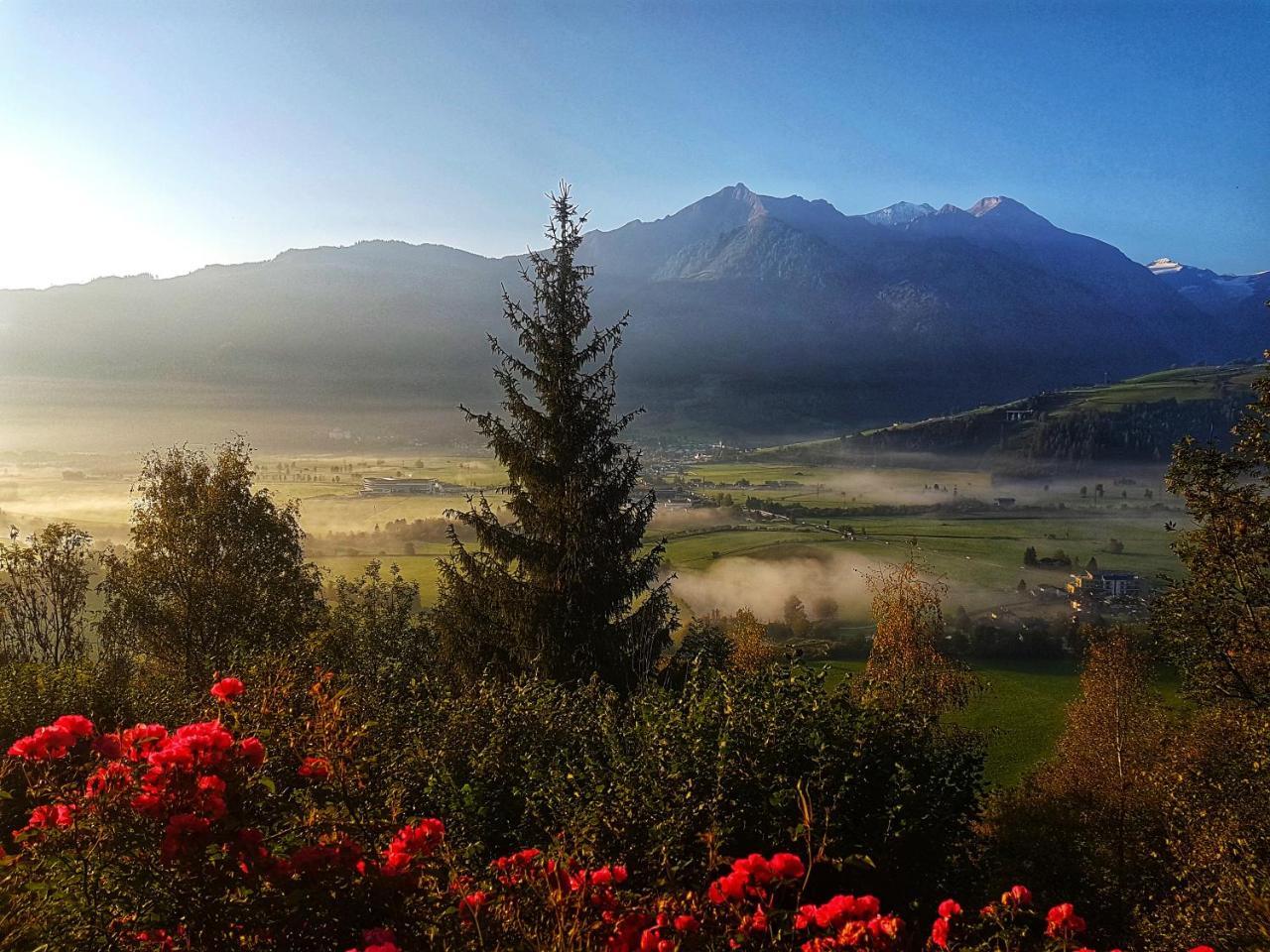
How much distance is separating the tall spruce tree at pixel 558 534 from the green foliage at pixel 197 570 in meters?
4.81

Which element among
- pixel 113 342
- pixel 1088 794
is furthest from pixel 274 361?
pixel 1088 794

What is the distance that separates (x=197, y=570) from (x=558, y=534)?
908 cm

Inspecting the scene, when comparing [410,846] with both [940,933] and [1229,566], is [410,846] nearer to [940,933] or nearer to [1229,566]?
[940,933]

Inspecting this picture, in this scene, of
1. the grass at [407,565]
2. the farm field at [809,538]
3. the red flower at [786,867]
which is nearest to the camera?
the red flower at [786,867]

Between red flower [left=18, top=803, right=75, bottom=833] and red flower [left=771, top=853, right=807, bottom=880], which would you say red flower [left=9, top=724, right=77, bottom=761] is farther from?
red flower [left=771, top=853, right=807, bottom=880]

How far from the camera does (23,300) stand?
182 metres

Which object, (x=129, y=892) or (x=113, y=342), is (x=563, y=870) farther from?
(x=113, y=342)

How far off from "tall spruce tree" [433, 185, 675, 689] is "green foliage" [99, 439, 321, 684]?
190 inches

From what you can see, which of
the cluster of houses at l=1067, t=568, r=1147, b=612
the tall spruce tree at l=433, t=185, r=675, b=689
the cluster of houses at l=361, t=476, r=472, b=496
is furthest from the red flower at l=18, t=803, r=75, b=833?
the cluster of houses at l=361, t=476, r=472, b=496

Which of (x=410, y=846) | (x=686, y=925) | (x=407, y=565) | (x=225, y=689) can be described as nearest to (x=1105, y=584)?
(x=407, y=565)

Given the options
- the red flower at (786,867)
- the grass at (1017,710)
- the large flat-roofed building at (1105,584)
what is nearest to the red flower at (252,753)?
the red flower at (786,867)

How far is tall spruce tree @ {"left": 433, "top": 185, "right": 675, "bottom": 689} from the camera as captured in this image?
52.7ft

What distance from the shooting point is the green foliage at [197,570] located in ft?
54.9

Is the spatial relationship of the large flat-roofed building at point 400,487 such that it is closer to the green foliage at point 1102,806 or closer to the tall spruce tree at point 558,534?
the tall spruce tree at point 558,534
